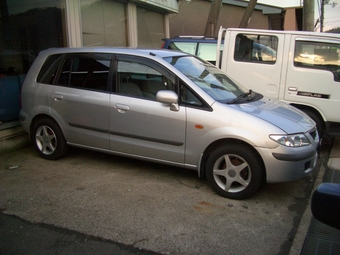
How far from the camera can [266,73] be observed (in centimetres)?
648

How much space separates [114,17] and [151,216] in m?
7.65

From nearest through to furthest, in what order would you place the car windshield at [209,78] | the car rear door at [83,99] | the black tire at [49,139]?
the car windshield at [209,78] < the car rear door at [83,99] < the black tire at [49,139]

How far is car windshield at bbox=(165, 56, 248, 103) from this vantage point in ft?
15.0

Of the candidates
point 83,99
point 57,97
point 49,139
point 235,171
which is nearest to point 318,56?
point 235,171

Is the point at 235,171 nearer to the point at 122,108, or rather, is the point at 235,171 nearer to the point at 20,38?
the point at 122,108

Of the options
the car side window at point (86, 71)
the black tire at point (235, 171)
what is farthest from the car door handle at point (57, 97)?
the black tire at point (235, 171)

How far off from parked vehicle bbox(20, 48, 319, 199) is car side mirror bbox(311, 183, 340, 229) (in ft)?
7.79

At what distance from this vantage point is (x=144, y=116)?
15.0 feet

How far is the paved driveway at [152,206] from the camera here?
11.0ft

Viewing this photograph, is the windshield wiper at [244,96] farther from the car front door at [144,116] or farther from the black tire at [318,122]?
the black tire at [318,122]

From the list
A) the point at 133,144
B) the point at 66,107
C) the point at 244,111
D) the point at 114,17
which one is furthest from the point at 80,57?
the point at 114,17

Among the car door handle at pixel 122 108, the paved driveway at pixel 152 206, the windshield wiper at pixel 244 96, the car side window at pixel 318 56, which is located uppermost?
the car side window at pixel 318 56

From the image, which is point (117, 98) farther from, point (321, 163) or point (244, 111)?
point (321, 163)

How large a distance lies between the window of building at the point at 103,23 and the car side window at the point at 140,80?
4176 mm
